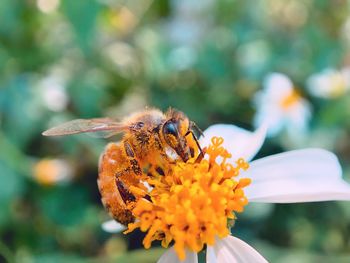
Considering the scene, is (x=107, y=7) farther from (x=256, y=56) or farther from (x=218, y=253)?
(x=218, y=253)

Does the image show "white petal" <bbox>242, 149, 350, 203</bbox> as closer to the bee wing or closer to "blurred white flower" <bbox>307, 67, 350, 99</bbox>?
the bee wing

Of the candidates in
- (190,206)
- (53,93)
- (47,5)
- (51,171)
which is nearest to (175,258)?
(190,206)

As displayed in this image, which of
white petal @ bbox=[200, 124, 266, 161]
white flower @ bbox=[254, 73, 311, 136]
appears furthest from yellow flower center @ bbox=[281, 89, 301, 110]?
white petal @ bbox=[200, 124, 266, 161]

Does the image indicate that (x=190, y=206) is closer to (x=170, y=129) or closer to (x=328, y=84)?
(x=170, y=129)

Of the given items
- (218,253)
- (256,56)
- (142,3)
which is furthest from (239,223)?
(142,3)

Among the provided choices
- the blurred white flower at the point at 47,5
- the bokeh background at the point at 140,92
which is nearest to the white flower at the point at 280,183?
the bokeh background at the point at 140,92
